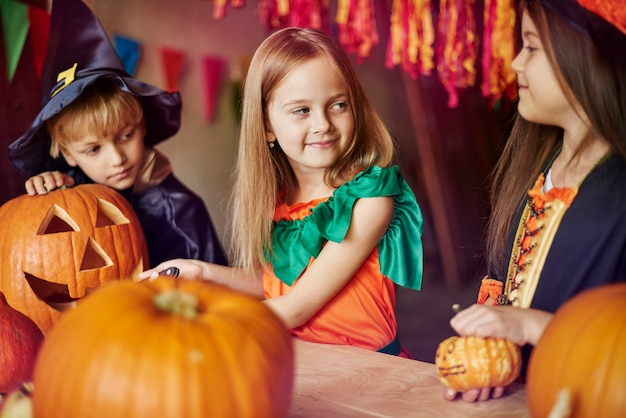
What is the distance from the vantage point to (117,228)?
1.98 m

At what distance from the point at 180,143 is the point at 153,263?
4.13 feet

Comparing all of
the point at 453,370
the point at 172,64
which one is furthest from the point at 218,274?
the point at 172,64

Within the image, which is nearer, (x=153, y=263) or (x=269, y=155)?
(x=269, y=155)

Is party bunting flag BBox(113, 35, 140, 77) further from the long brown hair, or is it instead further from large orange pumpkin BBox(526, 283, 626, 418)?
large orange pumpkin BBox(526, 283, 626, 418)

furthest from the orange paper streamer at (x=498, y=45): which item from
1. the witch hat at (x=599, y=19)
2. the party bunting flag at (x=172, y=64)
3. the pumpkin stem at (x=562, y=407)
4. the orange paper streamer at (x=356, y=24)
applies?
the pumpkin stem at (x=562, y=407)

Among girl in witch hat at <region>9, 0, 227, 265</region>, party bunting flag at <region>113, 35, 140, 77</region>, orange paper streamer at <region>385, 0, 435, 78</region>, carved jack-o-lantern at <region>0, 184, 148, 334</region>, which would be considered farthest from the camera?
orange paper streamer at <region>385, 0, 435, 78</region>

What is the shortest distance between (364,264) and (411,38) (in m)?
2.34

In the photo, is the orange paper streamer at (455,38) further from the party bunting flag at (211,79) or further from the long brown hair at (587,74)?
the long brown hair at (587,74)

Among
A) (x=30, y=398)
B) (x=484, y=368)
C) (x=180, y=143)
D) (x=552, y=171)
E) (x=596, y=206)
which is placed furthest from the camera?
(x=180, y=143)

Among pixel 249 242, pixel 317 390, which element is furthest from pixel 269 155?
pixel 317 390

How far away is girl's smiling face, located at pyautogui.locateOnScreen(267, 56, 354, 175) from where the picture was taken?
178cm

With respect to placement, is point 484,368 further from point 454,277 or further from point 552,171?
point 454,277

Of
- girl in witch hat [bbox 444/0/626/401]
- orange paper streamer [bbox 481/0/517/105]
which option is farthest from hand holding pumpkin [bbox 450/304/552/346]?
orange paper streamer [bbox 481/0/517/105]

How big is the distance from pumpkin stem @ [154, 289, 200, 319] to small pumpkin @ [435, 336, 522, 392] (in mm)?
455
